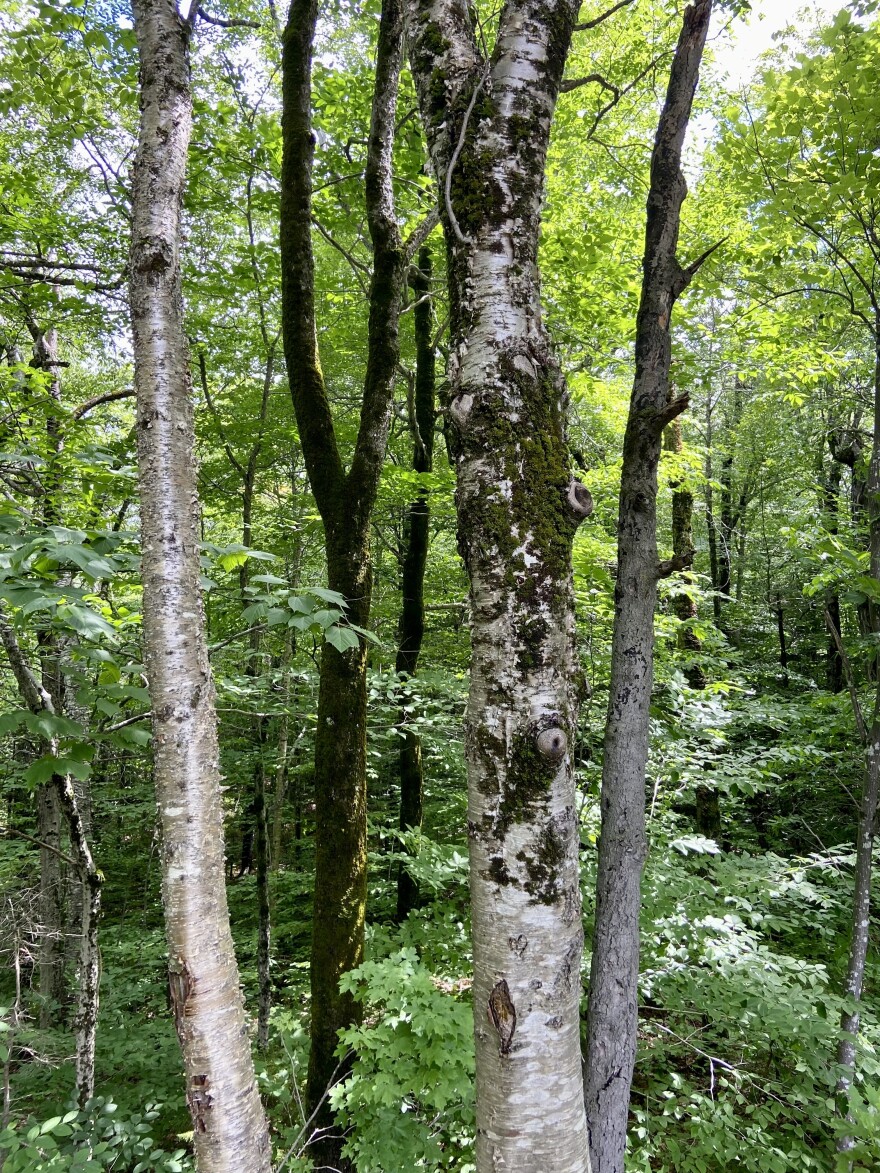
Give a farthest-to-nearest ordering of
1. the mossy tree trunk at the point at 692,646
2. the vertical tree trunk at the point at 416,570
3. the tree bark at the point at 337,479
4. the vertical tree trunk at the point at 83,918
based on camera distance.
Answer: the mossy tree trunk at the point at 692,646
the vertical tree trunk at the point at 416,570
the tree bark at the point at 337,479
the vertical tree trunk at the point at 83,918

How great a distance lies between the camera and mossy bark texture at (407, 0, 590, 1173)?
120cm

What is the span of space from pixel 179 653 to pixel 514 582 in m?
0.92

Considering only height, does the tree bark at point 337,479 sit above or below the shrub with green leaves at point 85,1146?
above

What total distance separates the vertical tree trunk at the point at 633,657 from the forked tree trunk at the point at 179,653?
46.5 inches

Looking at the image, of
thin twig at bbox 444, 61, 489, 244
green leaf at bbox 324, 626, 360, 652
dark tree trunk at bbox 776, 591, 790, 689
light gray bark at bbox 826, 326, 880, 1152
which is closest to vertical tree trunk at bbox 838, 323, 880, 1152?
light gray bark at bbox 826, 326, 880, 1152

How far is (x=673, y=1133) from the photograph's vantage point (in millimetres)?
3627

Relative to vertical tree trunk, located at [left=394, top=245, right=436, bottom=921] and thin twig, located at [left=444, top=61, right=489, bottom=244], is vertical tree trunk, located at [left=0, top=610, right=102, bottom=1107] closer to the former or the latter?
thin twig, located at [left=444, top=61, right=489, bottom=244]

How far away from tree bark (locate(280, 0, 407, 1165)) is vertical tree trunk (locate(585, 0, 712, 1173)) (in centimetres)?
178

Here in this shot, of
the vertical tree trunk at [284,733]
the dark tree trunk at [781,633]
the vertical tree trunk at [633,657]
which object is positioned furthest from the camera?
the dark tree trunk at [781,633]

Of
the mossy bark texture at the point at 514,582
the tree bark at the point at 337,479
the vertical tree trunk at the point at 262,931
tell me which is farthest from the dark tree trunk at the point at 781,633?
the mossy bark texture at the point at 514,582

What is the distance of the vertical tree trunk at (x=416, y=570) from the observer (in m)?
6.32

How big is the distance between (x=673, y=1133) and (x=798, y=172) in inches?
223

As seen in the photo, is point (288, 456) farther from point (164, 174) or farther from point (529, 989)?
point (529, 989)

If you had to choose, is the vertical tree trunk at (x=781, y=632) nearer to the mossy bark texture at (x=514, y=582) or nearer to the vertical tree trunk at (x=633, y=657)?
the vertical tree trunk at (x=633, y=657)
